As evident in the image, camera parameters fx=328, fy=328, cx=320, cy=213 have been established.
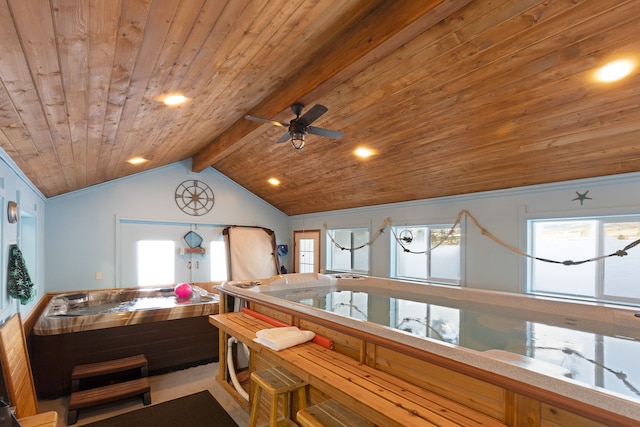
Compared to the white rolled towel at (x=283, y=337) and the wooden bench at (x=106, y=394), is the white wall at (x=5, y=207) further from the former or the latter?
the white rolled towel at (x=283, y=337)

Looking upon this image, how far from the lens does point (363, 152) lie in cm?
417

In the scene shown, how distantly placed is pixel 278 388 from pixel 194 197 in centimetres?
497

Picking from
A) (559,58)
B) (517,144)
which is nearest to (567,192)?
(517,144)

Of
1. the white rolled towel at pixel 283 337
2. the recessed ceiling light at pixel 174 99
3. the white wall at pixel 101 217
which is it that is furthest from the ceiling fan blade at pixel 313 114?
the white wall at pixel 101 217

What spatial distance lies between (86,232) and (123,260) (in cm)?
71

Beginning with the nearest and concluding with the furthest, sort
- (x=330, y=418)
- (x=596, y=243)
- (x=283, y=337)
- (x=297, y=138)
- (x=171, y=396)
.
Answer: (x=330, y=418), (x=283, y=337), (x=297, y=138), (x=171, y=396), (x=596, y=243)

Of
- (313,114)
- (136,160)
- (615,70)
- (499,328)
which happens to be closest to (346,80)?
(313,114)

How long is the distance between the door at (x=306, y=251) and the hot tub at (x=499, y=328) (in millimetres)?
2351

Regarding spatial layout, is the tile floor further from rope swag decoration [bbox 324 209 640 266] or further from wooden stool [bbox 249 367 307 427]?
rope swag decoration [bbox 324 209 640 266]

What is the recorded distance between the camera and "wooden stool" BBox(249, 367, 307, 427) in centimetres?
211

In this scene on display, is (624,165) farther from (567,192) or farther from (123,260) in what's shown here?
(123,260)

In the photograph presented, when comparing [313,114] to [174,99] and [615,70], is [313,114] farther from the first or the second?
[615,70]

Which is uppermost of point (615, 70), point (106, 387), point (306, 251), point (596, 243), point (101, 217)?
point (615, 70)

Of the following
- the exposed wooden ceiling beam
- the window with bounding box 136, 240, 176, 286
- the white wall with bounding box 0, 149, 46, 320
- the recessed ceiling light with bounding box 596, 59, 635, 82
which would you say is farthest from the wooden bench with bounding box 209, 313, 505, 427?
the window with bounding box 136, 240, 176, 286
